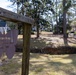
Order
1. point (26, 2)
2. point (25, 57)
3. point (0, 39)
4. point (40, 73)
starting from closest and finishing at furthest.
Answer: point (0, 39) < point (25, 57) < point (40, 73) < point (26, 2)

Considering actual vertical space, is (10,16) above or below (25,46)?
above

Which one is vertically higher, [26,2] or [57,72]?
[26,2]

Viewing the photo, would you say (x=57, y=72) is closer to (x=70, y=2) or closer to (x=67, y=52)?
(x=67, y=52)

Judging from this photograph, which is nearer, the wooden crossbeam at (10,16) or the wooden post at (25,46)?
the wooden crossbeam at (10,16)

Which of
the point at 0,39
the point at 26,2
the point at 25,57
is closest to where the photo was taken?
the point at 0,39

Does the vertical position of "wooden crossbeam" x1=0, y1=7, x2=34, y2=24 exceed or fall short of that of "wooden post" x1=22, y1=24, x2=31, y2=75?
it exceeds it

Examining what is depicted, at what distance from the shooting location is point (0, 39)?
3.07m

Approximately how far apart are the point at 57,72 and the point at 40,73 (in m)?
0.54

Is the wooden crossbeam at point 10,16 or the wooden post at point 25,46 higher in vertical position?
the wooden crossbeam at point 10,16

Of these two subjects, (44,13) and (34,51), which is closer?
(34,51)

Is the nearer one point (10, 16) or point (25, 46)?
point (10, 16)

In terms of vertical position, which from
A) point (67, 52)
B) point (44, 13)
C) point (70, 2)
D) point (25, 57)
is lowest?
point (67, 52)

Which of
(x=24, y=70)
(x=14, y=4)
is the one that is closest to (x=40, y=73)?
(x=24, y=70)

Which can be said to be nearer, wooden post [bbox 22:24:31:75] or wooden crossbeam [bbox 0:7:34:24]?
wooden crossbeam [bbox 0:7:34:24]
